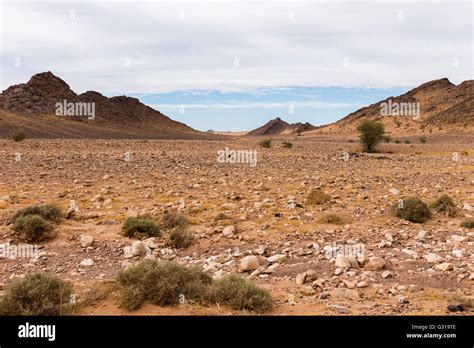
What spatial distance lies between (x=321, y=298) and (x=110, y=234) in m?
4.50

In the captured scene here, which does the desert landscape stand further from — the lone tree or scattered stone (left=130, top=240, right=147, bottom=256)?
the lone tree

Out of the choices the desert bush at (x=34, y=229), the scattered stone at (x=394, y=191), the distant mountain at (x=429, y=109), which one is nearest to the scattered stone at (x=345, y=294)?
the desert bush at (x=34, y=229)

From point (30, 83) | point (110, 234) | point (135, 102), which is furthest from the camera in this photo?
point (135, 102)

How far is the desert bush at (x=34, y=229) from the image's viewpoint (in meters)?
8.36

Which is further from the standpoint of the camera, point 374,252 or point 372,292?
point 374,252

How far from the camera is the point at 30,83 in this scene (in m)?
82.2

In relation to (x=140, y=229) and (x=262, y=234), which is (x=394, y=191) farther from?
(x=140, y=229)

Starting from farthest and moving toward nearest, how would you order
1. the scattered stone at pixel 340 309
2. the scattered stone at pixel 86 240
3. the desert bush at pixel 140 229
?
the desert bush at pixel 140 229
the scattered stone at pixel 86 240
the scattered stone at pixel 340 309

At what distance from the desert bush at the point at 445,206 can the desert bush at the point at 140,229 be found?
6061 millimetres

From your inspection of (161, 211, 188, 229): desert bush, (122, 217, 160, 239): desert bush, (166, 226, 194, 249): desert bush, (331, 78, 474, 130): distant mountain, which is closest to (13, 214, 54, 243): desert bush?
(122, 217, 160, 239): desert bush

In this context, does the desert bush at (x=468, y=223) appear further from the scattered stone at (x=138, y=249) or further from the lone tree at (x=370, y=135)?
the lone tree at (x=370, y=135)

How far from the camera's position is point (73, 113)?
76.7 metres
